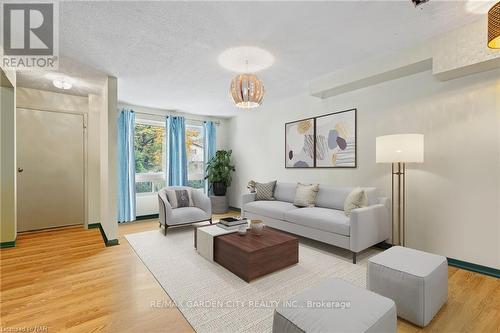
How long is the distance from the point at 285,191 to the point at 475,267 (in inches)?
107

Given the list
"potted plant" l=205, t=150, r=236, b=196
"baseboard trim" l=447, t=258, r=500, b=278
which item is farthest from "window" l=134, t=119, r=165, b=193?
"baseboard trim" l=447, t=258, r=500, b=278

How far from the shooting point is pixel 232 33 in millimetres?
2379

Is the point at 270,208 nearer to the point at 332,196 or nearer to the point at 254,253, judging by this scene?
the point at 332,196

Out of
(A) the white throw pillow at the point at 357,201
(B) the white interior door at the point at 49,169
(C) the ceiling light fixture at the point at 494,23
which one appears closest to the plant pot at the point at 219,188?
(B) the white interior door at the point at 49,169

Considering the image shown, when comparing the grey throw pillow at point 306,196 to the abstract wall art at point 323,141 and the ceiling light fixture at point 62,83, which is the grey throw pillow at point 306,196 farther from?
the ceiling light fixture at point 62,83

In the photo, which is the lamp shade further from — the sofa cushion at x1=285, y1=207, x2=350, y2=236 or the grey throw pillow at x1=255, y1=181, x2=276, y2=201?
the grey throw pillow at x1=255, y1=181, x2=276, y2=201

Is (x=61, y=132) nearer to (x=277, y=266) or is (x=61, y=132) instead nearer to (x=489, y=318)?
(x=277, y=266)

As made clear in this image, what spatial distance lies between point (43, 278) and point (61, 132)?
3028 millimetres

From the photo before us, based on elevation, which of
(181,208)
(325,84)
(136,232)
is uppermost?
(325,84)

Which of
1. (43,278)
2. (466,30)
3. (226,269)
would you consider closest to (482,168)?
(466,30)

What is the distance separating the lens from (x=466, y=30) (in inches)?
91.8

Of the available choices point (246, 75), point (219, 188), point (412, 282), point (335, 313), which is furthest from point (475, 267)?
point (219, 188)

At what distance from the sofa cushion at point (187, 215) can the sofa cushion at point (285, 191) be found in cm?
140

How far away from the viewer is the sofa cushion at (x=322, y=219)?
9.57 feet
